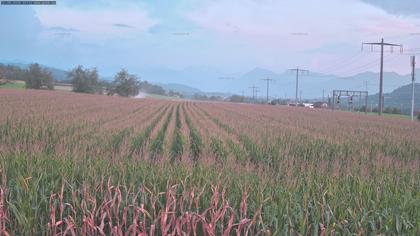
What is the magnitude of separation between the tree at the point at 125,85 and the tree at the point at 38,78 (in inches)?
1267

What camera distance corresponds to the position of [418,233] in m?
5.83

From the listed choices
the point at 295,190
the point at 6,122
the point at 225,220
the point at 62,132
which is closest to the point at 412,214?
the point at 295,190

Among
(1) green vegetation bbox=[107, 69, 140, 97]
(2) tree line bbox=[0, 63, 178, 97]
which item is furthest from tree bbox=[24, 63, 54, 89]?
(1) green vegetation bbox=[107, 69, 140, 97]

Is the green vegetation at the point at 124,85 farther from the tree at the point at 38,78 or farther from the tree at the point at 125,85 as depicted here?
the tree at the point at 38,78

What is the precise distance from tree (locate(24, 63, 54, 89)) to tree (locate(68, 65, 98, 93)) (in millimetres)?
12659

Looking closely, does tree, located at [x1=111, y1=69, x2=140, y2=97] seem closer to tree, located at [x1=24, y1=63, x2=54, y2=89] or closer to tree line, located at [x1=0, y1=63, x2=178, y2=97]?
tree line, located at [x1=0, y1=63, x2=178, y2=97]

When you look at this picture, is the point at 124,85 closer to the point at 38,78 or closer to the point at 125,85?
the point at 125,85

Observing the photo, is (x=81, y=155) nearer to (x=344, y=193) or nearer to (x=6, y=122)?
(x=344, y=193)

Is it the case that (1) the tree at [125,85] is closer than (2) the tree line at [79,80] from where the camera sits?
No

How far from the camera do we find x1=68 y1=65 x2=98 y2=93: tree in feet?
474

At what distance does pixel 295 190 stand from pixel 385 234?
5.62 feet

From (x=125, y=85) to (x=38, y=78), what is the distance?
3808cm

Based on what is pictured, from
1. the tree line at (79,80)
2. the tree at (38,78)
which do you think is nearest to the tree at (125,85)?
the tree line at (79,80)

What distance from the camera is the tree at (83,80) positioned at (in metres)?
144
